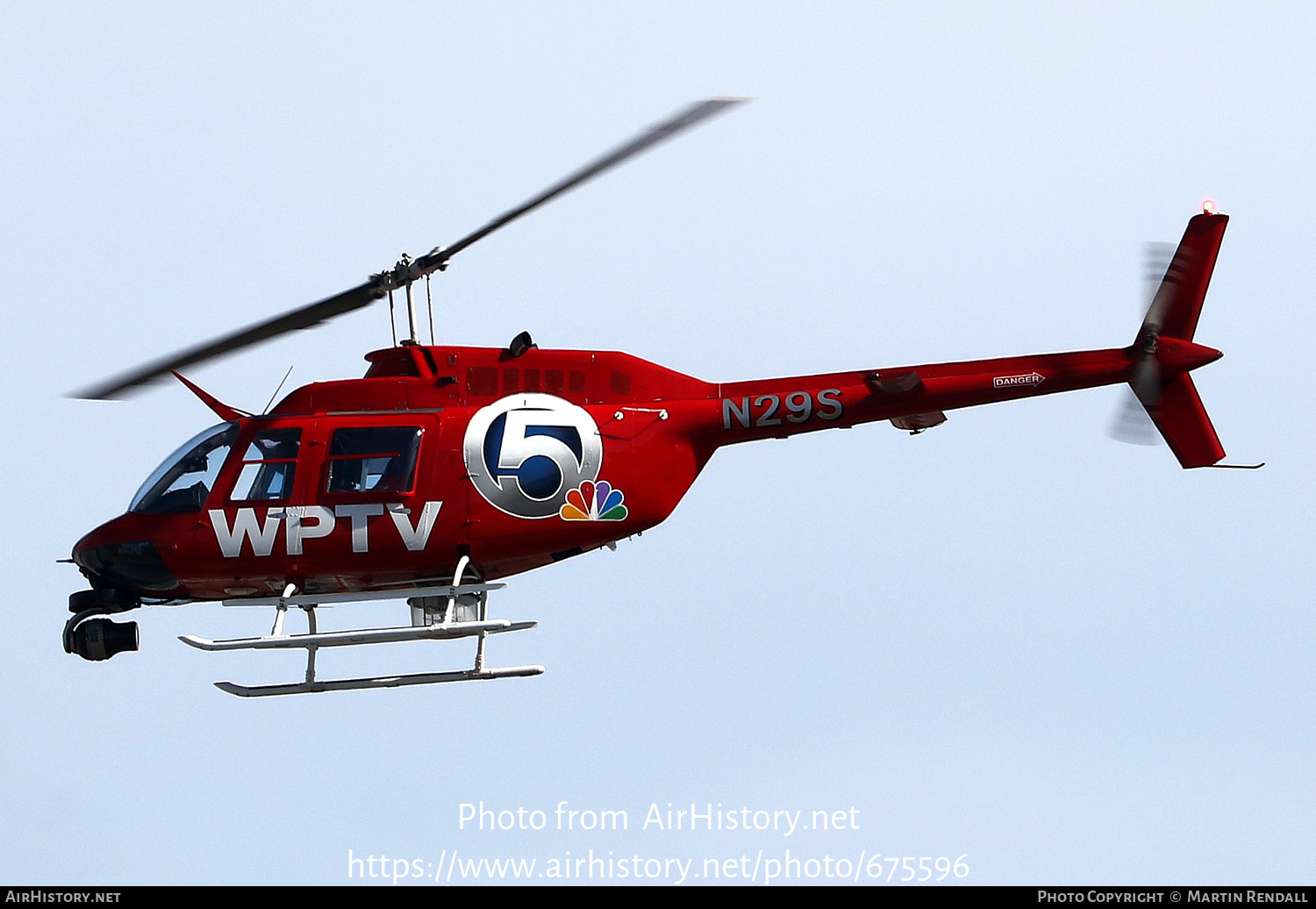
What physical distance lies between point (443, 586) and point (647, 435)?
2.23 m

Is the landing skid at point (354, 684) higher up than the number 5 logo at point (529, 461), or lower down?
lower down

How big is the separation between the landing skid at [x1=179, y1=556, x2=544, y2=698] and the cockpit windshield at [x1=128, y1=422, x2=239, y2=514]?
1218 millimetres

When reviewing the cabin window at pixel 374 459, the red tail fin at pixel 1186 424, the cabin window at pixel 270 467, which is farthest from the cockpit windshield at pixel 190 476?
the red tail fin at pixel 1186 424

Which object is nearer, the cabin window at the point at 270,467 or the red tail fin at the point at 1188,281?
the cabin window at the point at 270,467

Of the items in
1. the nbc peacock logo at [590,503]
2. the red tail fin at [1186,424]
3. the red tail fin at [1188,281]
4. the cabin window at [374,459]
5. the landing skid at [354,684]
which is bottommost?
the landing skid at [354,684]

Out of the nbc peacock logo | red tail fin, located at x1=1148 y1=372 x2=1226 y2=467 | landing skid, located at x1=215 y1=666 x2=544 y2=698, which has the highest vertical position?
red tail fin, located at x1=1148 y1=372 x2=1226 y2=467

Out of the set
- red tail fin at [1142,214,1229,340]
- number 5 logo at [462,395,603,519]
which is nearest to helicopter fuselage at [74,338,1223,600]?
number 5 logo at [462,395,603,519]

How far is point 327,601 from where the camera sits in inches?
739

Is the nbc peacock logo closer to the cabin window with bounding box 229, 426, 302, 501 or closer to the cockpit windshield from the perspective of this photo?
the cabin window with bounding box 229, 426, 302, 501

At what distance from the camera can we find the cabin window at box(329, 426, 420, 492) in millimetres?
18484

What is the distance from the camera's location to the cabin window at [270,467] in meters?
18.6

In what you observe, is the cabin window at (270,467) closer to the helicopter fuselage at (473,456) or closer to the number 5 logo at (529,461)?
the helicopter fuselage at (473,456)

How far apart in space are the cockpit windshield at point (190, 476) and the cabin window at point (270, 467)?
29 centimetres

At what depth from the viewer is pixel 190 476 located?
19000 millimetres
